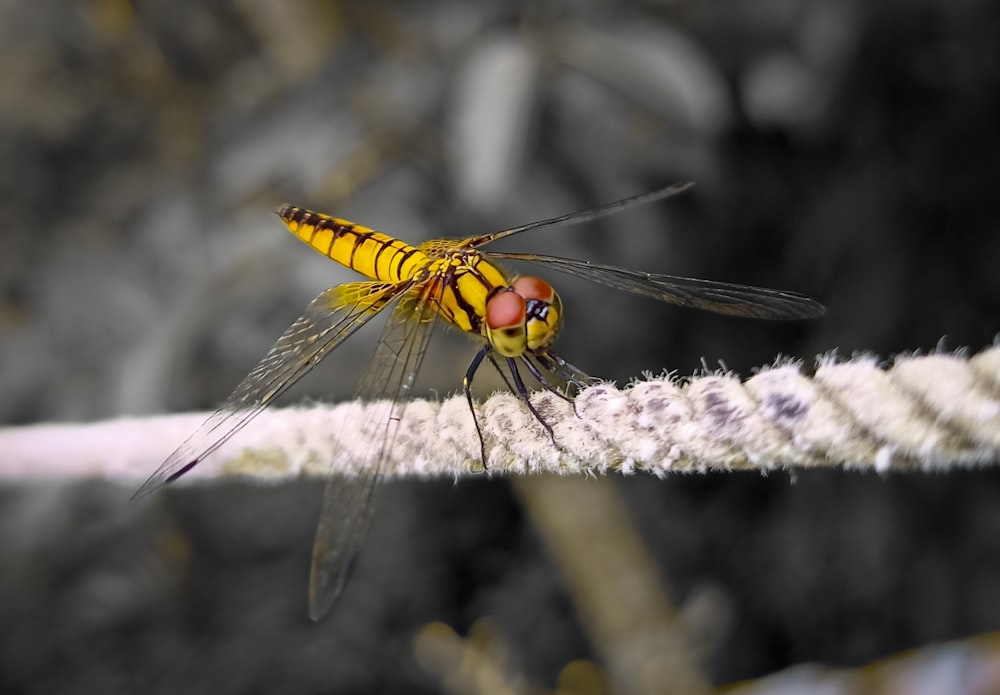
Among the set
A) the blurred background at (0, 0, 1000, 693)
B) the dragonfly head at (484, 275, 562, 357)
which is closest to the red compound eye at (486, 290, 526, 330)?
the dragonfly head at (484, 275, 562, 357)

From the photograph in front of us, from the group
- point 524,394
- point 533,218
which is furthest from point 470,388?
point 533,218

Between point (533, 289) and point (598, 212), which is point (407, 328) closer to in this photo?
point (533, 289)

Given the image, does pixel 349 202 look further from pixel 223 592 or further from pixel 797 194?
pixel 223 592

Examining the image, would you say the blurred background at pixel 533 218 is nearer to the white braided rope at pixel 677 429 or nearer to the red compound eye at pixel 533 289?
the red compound eye at pixel 533 289

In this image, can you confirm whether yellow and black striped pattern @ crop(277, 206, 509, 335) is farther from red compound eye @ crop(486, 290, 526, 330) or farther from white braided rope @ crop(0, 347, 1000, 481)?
white braided rope @ crop(0, 347, 1000, 481)

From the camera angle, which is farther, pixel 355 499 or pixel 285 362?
pixel 285 362

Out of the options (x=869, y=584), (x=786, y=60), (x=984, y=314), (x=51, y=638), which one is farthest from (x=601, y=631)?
(x=51, y=638)

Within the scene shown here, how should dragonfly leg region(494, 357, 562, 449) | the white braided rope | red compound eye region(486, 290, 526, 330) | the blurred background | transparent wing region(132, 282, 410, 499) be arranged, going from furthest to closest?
1. the blurred background
2. red compound eye region(486, 290, 526, 330)
3. transparent wing region(132, 282, 410, 499)
4. dragonfly leg region(494, 357, 562, 449)
5. the white braided rope
